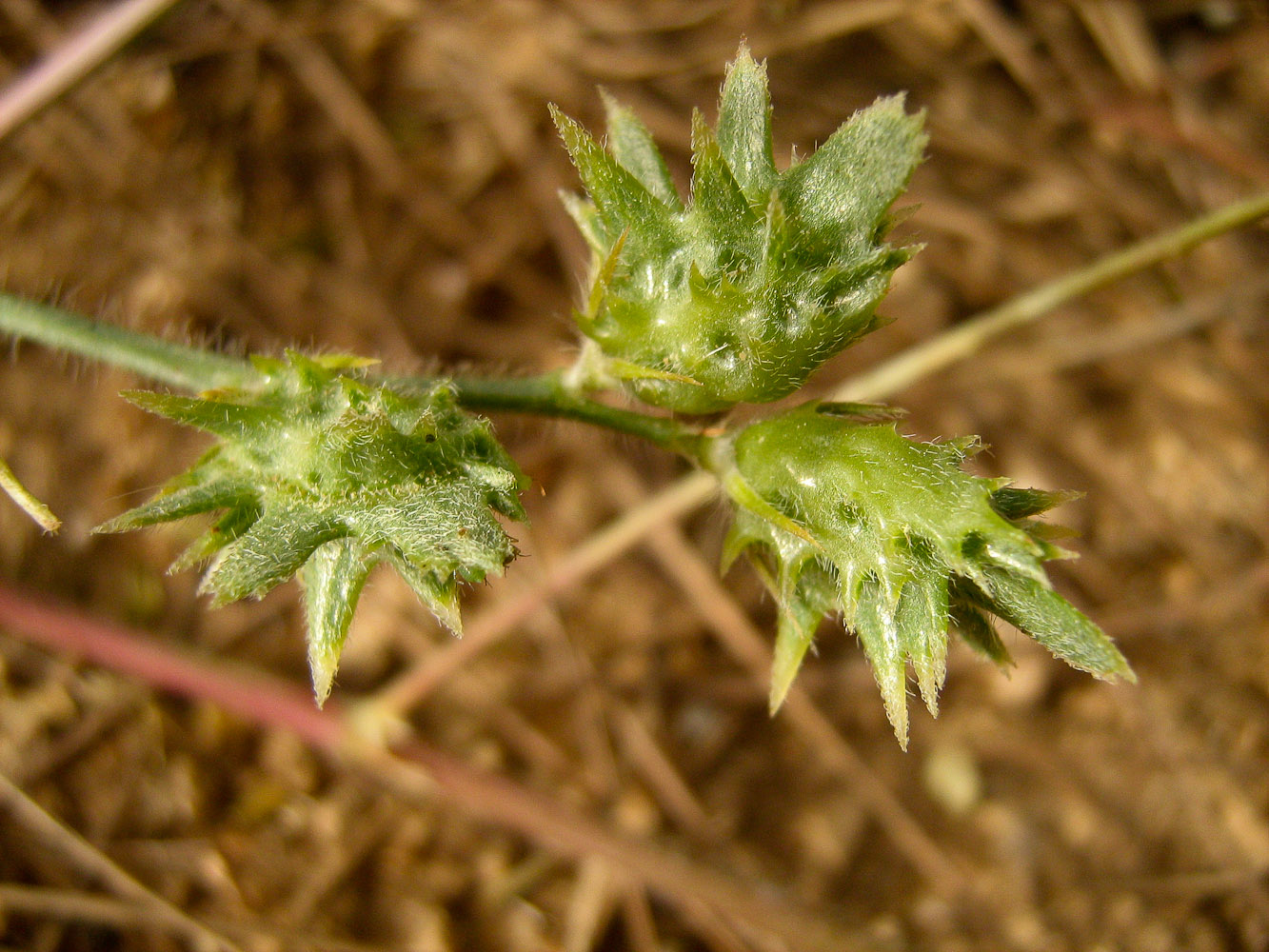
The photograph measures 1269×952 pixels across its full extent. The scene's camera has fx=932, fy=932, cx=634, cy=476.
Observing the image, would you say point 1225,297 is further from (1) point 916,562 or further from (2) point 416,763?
(2) point 416,763

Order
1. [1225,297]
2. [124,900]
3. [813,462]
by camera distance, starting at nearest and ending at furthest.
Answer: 1. [813,462]
2. [124,900]
3. [1225,297]

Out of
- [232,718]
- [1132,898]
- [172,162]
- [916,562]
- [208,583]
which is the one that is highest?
[172,162]

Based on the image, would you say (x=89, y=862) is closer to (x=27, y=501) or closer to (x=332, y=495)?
(x=27, y=501)

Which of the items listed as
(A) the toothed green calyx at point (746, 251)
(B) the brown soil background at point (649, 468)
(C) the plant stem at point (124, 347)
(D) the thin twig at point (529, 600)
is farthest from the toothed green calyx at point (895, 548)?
(B) the brown soil background at point (649, 468)

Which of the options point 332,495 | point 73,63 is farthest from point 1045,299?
point 73,63

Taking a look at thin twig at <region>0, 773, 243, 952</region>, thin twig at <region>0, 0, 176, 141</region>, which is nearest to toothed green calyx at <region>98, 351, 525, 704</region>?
thin twig at <region>0, 0, 176, 141</region>

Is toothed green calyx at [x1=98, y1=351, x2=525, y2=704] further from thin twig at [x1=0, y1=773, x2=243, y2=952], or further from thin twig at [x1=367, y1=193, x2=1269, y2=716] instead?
thin twig at [x1=0, y1=773, x2=243, y2=952]

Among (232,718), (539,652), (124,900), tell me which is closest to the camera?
(124,900)

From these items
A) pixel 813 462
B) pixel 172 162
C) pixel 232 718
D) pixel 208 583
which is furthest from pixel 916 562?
pixel 172 162
